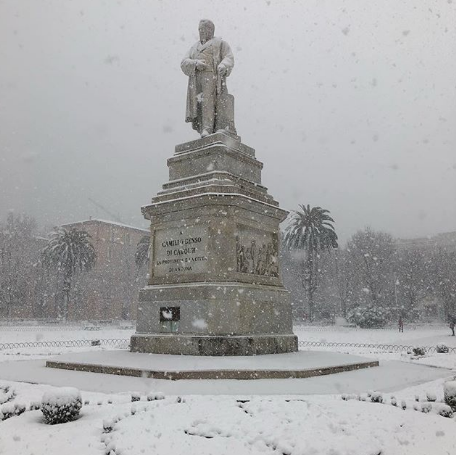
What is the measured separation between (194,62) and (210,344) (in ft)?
27.1

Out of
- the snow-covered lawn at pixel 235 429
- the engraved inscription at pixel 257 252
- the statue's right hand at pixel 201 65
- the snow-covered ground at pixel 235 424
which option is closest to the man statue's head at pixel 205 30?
the statue's right hand at pixel 201 65

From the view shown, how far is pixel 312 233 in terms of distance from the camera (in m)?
53.4

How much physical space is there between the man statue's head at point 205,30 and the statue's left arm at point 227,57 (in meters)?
0.56

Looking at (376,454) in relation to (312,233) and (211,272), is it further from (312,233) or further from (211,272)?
(312,233)

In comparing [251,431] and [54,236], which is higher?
[54,236]

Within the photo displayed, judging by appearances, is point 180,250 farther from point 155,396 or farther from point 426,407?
point 426,407

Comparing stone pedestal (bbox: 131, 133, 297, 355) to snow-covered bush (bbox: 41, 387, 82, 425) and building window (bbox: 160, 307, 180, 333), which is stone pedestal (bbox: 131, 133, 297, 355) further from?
snow-covered bush (bbox: 41, 387, 82, 425)

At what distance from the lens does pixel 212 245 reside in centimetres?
1157

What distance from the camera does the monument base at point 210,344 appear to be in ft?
34.5

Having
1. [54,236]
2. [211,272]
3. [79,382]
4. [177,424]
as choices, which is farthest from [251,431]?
[54,236]

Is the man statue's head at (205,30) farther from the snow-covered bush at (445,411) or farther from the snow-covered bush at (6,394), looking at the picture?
the snow-covered bush at (445,411)

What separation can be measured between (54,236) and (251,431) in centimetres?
5310

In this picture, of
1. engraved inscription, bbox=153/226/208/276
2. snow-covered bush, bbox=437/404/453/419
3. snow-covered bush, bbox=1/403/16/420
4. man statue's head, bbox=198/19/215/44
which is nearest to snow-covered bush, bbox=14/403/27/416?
snow-covered bush, bbox=1/403/16/420

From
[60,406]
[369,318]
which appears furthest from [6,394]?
[369,318]
